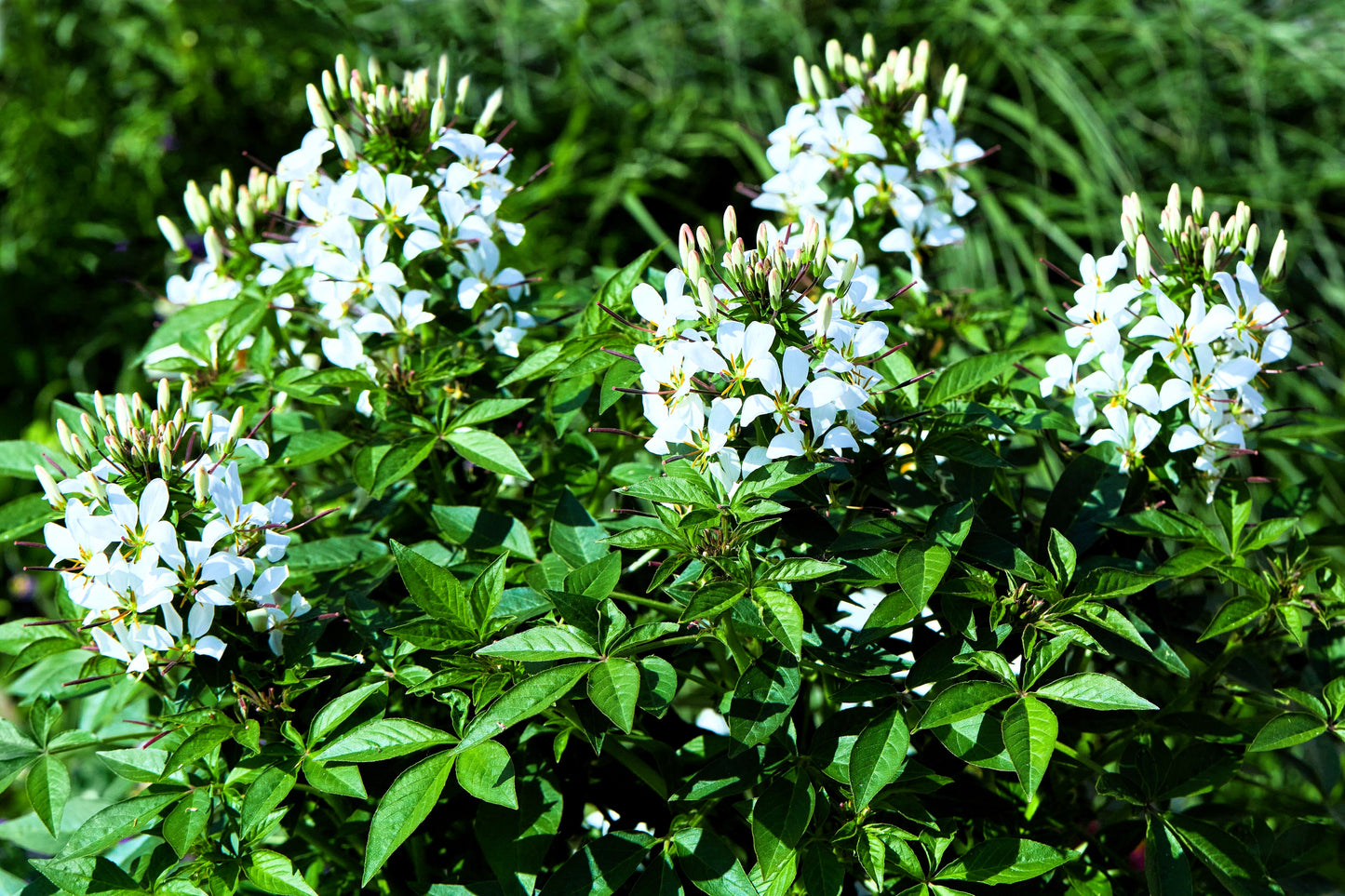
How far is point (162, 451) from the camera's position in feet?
3.11

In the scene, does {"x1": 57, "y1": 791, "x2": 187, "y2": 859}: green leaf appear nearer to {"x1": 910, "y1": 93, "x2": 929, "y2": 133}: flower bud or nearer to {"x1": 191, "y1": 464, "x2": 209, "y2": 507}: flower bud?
{"x1": 191, "y1": 464, "x2": 209, "y2": 507}: flower bud

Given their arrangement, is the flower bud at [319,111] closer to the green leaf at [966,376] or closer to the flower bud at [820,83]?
the flower bud at [820,83]

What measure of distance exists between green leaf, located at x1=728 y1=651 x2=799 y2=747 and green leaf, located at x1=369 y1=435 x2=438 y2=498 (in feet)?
1.32

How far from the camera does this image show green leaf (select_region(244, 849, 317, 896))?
87 cm

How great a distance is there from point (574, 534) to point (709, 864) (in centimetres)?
34

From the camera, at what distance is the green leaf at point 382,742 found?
85 cm

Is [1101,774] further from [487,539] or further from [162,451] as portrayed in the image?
[162,451]

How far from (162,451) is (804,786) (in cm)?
66

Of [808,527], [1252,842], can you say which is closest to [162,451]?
[808,527]

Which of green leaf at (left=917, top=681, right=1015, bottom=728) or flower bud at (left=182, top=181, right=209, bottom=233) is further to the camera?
flower bud at (left=182, top=181, right=209, bottom=233)

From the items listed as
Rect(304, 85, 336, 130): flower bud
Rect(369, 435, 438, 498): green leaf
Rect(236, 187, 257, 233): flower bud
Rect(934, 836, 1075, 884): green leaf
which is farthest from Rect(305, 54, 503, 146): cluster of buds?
Rect(934, 836, 1075, 884): green leaf

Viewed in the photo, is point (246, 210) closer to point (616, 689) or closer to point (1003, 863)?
point (616, 689)

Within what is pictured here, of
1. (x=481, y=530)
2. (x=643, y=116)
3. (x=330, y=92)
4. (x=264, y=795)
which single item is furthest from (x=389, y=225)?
(x=643, y=116)

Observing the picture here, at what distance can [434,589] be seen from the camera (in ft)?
3.01
